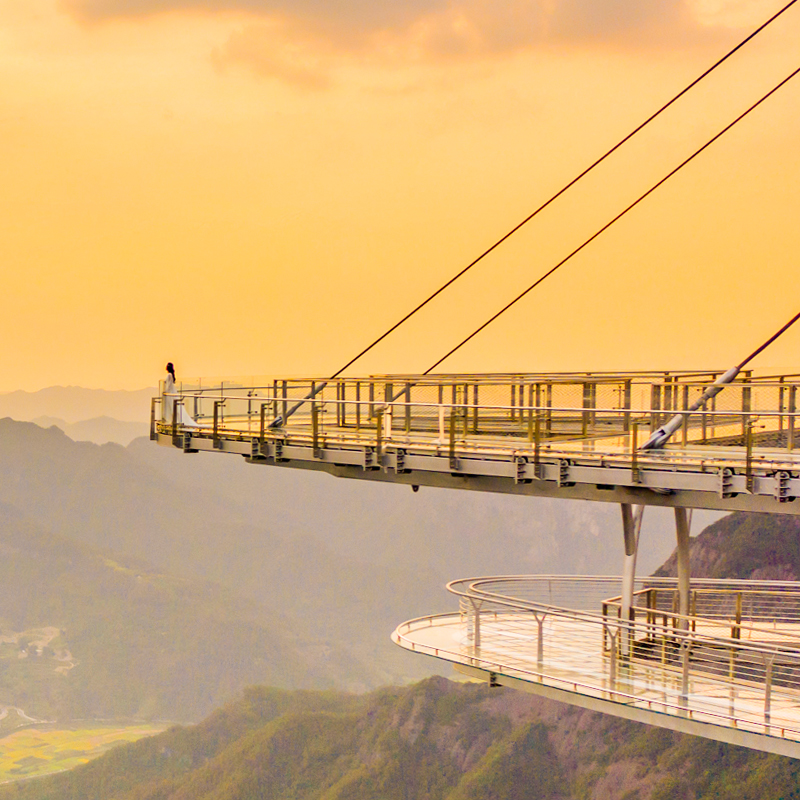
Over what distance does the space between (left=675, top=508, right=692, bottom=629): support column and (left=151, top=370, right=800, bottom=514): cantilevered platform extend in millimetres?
1142

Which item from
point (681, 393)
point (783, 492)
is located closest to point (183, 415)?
point (681, 393)

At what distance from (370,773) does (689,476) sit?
501ft

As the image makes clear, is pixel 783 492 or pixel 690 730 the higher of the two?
pixel 783 492

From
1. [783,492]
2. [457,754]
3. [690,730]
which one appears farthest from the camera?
[457,754]

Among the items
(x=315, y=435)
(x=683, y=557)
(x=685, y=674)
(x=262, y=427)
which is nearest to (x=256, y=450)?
(x=262, y=427)

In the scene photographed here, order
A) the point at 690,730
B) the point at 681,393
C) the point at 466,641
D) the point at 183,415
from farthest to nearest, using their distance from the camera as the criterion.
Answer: the point at 183,415
the point at 681,393
the point at 466,641
the point at 690,730

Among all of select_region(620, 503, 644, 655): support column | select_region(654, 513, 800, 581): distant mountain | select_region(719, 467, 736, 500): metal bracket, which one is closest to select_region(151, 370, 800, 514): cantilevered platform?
select_region(719, 467, 736, 500): metal bracket

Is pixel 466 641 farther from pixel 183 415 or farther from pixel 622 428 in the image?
pixel 183 415

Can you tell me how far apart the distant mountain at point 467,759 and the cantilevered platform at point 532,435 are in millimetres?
85167

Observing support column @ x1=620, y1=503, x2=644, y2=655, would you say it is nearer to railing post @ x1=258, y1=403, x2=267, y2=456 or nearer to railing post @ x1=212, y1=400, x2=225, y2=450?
railing post @ x1=258, y1=403, x2=267, y2=456

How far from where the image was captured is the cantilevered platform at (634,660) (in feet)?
52.3

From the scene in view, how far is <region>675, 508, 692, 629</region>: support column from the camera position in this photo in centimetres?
1797

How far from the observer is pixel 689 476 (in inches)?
645

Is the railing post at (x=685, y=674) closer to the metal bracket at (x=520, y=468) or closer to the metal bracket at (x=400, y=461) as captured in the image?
the metal bracket at (x=520, y=468)
